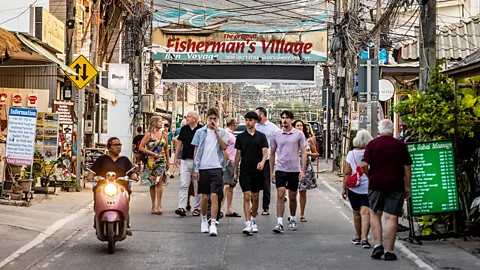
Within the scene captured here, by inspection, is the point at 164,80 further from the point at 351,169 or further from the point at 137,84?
the point at 351,169

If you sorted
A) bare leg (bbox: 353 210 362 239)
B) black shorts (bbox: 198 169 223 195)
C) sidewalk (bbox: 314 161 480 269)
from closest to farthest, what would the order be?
sidewalk (bbox: 314 161 480 269) → bare leg (bbox: 353 210 362 239) → black shorts (bbox: 198 169 223 195)

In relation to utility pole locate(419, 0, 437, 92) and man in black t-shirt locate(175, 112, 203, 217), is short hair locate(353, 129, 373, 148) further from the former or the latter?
man in black t-shirt locate(175, 112, 203, 217)

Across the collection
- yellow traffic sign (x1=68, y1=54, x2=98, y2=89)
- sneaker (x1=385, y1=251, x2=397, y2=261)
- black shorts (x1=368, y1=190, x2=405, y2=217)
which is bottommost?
sneaker (x1=385, y1=251, x2=397, y2=261)

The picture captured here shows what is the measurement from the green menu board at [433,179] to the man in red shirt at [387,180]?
1.48 metres

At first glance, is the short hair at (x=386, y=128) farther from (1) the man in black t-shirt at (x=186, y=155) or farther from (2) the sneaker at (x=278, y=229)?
(1) the man in black t-shirt at (x=186, y=155)

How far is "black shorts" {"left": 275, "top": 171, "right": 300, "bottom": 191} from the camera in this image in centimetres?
1338

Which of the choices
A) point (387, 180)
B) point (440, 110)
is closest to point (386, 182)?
point (387, 180)

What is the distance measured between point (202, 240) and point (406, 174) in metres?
3.31

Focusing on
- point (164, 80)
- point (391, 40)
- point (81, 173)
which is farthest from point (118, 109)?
point (81, 173)

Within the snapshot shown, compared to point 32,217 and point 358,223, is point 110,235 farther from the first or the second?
point 32,217

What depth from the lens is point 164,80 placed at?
123 ft

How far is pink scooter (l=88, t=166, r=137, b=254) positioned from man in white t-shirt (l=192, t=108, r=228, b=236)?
226cm

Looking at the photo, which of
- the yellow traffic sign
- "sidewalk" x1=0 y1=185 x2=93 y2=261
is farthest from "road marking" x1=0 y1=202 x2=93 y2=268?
the yellow traffic sign

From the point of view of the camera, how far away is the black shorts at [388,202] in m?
10.5
